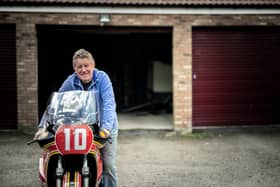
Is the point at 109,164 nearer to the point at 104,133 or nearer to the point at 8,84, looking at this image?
the point at 104,133

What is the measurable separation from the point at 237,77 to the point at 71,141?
8.13 meters

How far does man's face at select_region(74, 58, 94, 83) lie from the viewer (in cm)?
344

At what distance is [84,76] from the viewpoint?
3494mm

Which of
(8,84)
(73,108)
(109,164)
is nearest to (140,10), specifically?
(8,84)

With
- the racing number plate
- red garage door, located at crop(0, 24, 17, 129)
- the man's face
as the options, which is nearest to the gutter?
red garage door, located at crop(0, 24, 17, 129)

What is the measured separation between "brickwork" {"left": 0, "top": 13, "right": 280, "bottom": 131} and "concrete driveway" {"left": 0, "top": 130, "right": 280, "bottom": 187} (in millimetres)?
736

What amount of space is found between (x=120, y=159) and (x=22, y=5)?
17.5 feet

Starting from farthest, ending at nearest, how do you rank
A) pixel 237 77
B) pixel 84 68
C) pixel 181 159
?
pixel 237 77 < pixel 181 159 < pixel 84 68

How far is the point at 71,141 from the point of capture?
116 inches

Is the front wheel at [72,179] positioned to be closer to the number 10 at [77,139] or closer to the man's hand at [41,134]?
the number 10 at [77,139]

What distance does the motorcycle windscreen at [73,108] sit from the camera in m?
3.17

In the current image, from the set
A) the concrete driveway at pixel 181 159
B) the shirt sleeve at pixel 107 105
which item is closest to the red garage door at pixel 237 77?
the concrete driveway at pixel 181 159

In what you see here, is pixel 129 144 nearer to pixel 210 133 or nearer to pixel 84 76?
pixel 210 133

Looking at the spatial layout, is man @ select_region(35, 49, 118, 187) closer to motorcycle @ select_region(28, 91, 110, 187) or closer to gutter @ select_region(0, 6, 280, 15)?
motorcycle @ select_region(28, 91, 110, 187)
